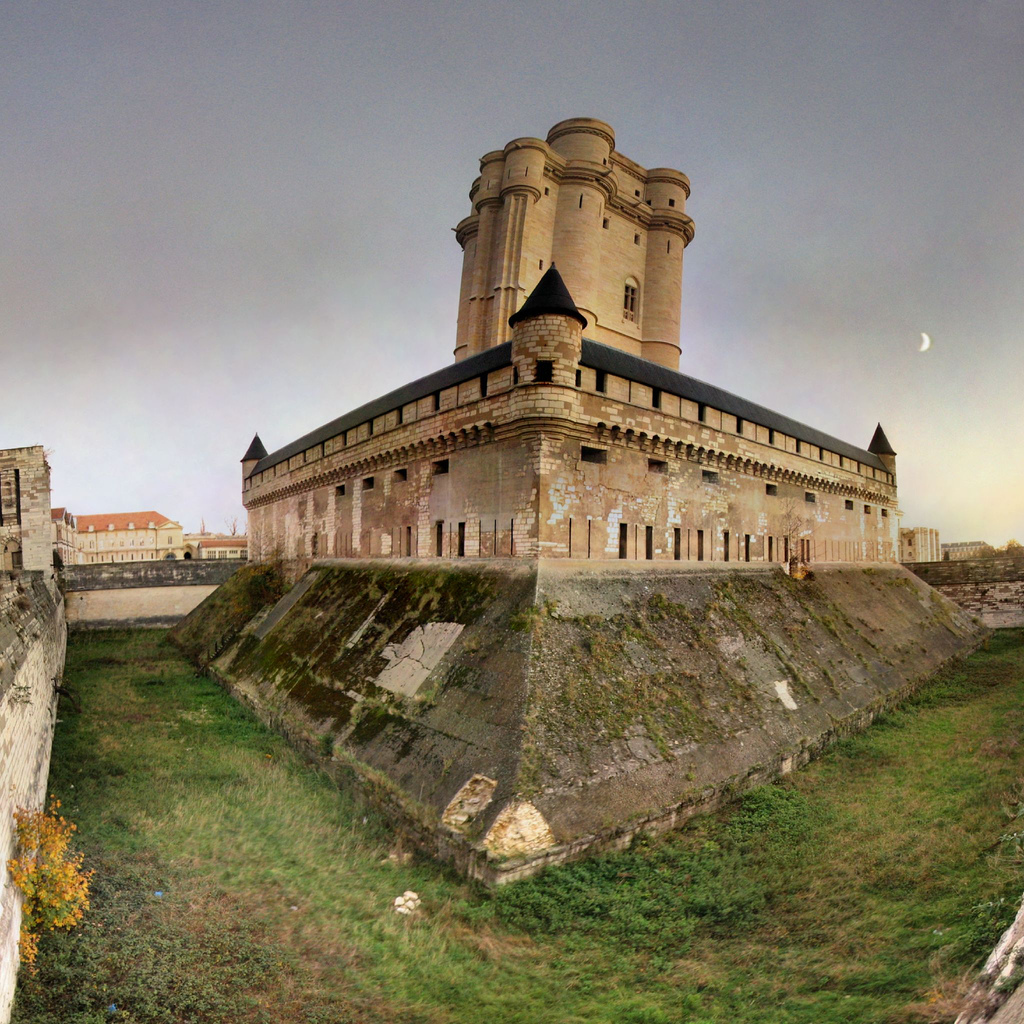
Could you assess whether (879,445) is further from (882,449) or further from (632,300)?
(632,300)

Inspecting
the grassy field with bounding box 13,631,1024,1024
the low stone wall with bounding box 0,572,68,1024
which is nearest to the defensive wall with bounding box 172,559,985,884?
the grassy field with bounding box 13,631,1024,1024

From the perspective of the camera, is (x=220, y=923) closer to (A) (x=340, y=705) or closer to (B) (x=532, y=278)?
(A) (x=340, y=705)

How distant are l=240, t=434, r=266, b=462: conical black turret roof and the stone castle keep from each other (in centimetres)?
120

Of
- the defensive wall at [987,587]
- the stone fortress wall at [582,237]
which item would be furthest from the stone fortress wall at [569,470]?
the stone fortress wall at [582,237]

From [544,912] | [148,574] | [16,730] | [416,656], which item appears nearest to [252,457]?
[148,574]

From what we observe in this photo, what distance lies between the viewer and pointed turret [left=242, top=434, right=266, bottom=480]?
3572cm

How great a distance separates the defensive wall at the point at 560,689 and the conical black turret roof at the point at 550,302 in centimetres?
567

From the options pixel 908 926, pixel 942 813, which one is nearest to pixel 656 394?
pixel 942 813

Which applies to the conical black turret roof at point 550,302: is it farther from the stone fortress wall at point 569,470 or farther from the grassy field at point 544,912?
the grassy field at point 544,912

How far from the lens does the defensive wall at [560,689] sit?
874cm

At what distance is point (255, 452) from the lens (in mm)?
36281

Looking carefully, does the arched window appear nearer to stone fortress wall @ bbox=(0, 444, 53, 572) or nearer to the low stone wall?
stone fortress wall @ bbox=(0, 444, 53, 572)

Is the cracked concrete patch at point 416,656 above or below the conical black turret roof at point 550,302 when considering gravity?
below

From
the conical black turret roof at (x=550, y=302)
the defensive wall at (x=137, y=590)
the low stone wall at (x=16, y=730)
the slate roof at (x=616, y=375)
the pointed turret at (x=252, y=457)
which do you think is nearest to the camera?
the low stone wall at (x=16, y=730)
